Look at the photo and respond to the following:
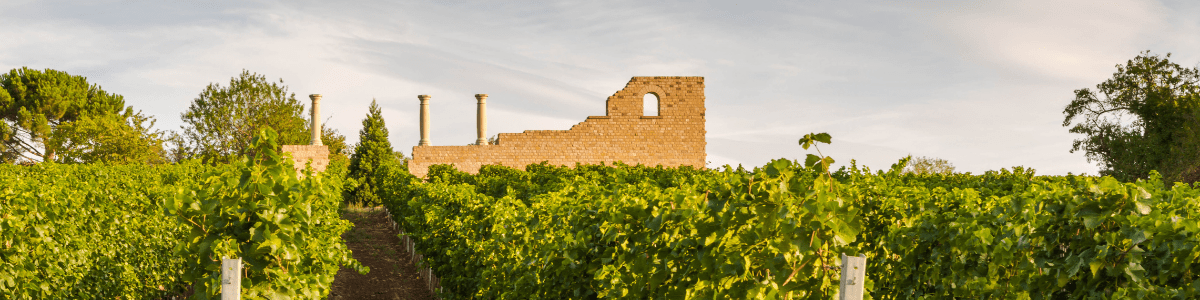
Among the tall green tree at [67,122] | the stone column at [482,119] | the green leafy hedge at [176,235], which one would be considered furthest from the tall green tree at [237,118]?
the green leafy hedge at [176,235]

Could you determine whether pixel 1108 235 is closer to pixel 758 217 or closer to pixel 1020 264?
pixel 1020 264

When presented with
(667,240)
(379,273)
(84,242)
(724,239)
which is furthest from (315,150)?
(724,239)

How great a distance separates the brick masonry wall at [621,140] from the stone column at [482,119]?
2.59 feet

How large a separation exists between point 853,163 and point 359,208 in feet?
69.6

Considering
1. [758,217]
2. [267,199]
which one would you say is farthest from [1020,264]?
[267,199]

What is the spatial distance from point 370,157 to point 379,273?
1505 centimetres

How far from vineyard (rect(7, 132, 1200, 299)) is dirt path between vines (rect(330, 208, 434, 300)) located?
3.34 meters

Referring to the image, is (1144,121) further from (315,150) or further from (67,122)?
(67,122)

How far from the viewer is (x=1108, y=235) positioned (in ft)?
10.2

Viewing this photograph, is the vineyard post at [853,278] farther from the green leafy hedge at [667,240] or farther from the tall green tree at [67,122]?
the tall green tree at [67,122]

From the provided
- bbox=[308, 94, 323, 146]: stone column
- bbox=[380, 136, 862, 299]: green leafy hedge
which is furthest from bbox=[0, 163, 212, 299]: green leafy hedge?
bbox=[308, 94, 323, 146]: stone column

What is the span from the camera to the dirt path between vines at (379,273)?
32.6 feet

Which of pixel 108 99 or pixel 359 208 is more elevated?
pixel 108 99

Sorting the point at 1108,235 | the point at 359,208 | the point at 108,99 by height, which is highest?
the point at 108,99
